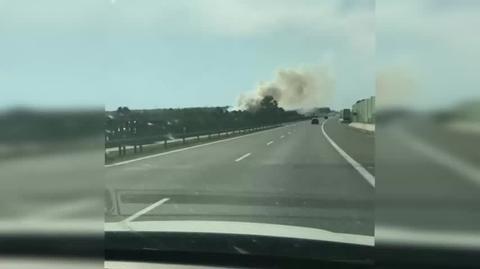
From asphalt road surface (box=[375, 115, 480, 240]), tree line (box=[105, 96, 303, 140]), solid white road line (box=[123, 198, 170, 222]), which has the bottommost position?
solid white road line (box=[123, 198, 170, 222])

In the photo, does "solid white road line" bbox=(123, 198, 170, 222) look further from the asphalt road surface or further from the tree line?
the asphalt road surface

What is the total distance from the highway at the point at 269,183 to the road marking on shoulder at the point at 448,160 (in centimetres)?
54

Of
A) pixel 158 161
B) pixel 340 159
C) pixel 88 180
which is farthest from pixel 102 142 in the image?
pixel 158 161

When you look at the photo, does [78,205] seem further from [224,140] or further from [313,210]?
[224,140]

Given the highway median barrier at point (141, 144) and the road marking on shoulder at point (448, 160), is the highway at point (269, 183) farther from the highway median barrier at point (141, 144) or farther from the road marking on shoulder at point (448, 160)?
the road marking on shoulder at point (448, 160)

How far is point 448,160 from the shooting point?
4.94 metres

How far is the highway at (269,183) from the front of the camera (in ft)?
20.7

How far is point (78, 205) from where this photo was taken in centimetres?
532

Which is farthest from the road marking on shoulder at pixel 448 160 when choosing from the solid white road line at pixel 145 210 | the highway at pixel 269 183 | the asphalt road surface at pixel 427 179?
the solid white road line at pixel 145 210

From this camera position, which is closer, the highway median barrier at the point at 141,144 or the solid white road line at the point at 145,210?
the solid white road line at the point at 145,210

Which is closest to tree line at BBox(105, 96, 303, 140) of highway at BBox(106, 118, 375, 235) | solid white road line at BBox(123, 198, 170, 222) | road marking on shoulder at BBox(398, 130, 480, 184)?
highway at BBox(106, 118, 375, 235)

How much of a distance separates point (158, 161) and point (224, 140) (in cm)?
221

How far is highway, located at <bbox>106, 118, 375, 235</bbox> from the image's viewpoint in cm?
630

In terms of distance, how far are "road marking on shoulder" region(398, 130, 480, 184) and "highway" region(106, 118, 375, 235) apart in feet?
1.77
